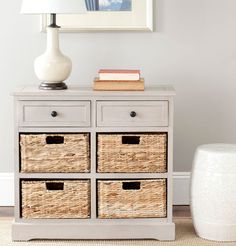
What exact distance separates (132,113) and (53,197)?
0.58 metres

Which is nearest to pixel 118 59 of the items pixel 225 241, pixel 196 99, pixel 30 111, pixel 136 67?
pixel 136 67

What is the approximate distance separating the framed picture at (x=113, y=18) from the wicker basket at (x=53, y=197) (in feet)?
3.11

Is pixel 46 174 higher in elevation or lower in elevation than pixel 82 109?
lower

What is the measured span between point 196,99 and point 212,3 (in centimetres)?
55

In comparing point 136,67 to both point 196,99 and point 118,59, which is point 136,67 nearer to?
point 118,59

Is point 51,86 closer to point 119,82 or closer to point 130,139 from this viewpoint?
point 119,82

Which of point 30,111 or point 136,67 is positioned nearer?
point 30,111

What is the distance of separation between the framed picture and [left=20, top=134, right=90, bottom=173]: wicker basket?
2.49ft

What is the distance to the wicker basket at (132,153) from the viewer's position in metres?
3.67

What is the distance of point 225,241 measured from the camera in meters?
3.69

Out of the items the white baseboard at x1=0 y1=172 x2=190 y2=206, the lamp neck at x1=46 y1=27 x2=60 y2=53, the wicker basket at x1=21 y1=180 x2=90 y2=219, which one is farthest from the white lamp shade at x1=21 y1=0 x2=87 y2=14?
the white baseboard at x1=0 y1=172 x2=190 y2=206

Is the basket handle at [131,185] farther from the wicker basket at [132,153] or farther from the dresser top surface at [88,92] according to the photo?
the dresser top surface at [88,92]

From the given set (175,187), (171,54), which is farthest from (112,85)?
(175,187)

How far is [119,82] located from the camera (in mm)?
3701
